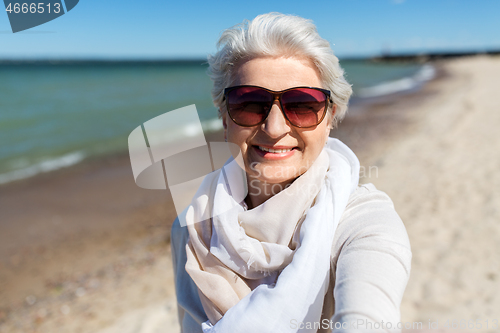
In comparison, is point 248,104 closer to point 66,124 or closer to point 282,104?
point 282,104

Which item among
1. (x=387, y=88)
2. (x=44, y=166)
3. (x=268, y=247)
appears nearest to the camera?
(x=268, y=247)

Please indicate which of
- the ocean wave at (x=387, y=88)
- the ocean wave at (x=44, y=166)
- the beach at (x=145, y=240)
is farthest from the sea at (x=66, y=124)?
the ocean wave at (x=387, y=88)

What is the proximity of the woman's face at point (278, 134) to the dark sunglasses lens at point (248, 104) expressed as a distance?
31 mm

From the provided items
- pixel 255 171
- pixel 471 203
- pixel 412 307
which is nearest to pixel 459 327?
pixel 412 307

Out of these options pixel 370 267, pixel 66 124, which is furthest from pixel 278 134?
pixel 66 124

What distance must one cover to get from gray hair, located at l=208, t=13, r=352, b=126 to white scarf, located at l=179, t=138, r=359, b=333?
1.43ft

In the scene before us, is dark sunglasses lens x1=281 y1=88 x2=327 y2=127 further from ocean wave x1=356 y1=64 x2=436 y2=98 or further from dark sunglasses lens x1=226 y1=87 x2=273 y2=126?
ocean wave x1=356 y1=64 x2=436 y2=98

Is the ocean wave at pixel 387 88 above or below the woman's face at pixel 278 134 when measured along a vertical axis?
below

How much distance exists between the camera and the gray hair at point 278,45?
4.84 ft

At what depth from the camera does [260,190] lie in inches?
70.1

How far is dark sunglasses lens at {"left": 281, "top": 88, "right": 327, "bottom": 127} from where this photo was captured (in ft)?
4.91

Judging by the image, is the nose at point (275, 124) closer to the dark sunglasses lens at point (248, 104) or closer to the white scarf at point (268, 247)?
the dark sunglasses lens at point (248, 104)

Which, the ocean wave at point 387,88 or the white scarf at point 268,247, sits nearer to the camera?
the white scarf at point 268,247

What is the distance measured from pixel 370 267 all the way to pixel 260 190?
78 centimetres
